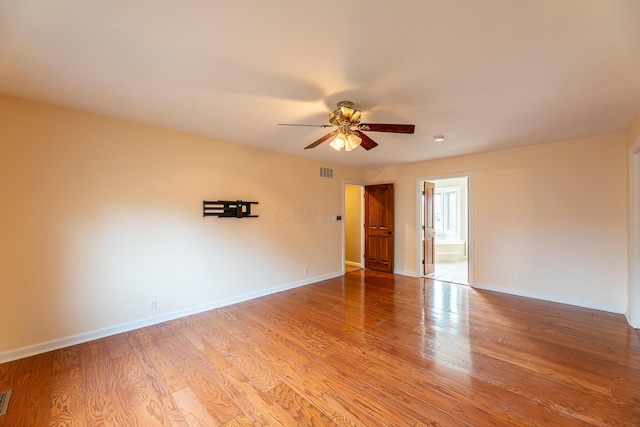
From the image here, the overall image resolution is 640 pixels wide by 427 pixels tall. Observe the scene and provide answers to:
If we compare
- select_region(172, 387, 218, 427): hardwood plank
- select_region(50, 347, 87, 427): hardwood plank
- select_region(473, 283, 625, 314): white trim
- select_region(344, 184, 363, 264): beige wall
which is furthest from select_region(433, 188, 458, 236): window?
select_region(50, 347, 87, 427): hardwood plank

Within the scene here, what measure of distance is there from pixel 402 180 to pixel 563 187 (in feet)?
8.78

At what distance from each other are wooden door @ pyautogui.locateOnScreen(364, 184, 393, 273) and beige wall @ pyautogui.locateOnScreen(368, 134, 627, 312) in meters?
1.40

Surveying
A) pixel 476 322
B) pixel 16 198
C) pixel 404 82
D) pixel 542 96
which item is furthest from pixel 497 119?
pixel 16 198

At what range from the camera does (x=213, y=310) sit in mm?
3664

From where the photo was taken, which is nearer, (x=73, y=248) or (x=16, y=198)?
(x=16, y=198)

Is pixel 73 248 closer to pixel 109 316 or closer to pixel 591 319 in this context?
pixel 109 316

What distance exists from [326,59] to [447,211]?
8.94 meters

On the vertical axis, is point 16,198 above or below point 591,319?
above

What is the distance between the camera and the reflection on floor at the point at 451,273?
17.3ft

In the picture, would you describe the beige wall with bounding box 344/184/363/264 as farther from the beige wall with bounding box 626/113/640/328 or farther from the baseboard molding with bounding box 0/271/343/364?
the beige wall with bounding box 626/113/640/328

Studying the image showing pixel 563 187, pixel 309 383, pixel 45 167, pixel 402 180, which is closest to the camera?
pixel 309 383

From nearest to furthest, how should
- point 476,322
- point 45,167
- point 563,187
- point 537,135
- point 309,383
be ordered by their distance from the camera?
point 309,383, point 45,167, point 476,322, point 537,135, point 563,187

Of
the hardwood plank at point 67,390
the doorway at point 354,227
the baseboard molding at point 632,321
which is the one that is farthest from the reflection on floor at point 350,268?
the hardwood plank at point 67,390

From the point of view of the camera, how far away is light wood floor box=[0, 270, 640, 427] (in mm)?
1768
